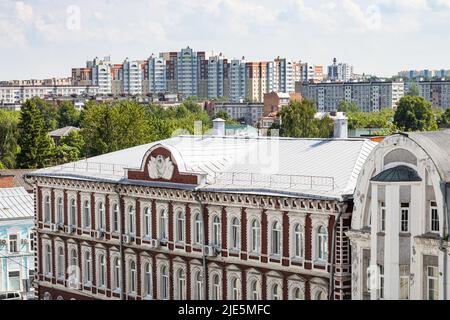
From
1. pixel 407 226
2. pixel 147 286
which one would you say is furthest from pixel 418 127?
pixel 407 226

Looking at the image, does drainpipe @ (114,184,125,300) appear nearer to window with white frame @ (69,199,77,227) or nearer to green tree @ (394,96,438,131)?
window with white frame @ (69,199,77,227)

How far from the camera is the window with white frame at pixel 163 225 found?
27.1m

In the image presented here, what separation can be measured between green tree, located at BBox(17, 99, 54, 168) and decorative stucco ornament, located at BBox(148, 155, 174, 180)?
37044mm

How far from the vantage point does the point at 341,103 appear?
155375 mm

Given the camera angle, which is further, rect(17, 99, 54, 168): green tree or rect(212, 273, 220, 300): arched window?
rect(17, 99, 54, 168): green tree

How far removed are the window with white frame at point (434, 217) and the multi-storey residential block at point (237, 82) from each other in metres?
163

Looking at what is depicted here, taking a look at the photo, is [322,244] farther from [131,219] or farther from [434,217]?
[131,219]

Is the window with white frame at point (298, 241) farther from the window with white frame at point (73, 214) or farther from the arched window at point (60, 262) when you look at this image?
the arched window at point (60, 262)

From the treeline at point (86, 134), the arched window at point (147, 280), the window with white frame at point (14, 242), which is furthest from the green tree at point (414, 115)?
the arched window at point (147, 280)

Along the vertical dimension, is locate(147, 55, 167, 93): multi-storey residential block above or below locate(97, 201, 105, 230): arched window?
above

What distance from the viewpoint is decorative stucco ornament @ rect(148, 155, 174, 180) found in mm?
26609

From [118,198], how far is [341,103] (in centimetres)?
12892

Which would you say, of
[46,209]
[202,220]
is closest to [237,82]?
[46,209]

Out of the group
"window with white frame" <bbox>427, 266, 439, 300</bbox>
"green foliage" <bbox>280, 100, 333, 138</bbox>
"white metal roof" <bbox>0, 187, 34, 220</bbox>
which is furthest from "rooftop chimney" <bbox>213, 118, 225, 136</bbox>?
"green foliage" <bbox>280, 100, 333, 138</bbox>
